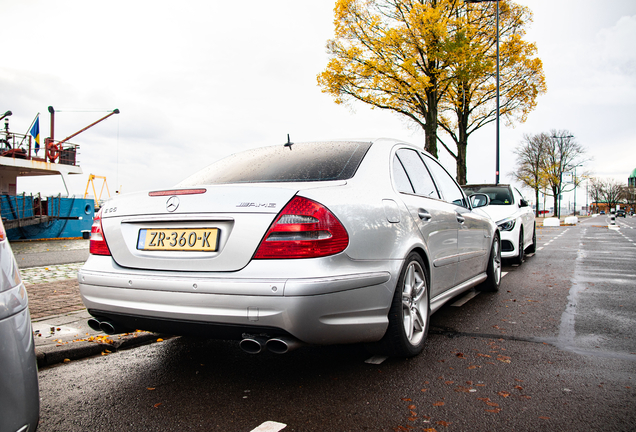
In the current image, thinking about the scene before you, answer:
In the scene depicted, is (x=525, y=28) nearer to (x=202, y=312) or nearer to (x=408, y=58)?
(x=408, y=58)

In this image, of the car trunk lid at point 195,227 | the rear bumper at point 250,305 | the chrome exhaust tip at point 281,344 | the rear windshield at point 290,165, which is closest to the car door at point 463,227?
the rear windshield at point 290,165

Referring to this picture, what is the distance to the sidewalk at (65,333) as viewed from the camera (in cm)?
358

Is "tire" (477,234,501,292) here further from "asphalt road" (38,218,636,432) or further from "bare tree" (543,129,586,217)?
"bare tree" (543,129,586,217)

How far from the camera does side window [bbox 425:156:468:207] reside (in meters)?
4.50

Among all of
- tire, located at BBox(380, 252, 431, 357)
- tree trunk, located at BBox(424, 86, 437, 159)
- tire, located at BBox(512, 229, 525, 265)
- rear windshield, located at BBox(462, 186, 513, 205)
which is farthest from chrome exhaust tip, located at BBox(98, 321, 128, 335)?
tree trunk, located at BBox(424, 86, 437, 159)

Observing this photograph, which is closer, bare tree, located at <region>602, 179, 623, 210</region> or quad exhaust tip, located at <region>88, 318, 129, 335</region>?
quad exhaust tip, located at <region>88, 318, 129, 335</region>

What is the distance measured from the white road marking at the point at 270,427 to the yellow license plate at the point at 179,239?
3.05ft

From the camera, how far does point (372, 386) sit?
290cm

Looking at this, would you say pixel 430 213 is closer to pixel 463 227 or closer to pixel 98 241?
pixel 463 227

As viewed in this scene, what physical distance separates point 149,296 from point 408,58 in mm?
17716

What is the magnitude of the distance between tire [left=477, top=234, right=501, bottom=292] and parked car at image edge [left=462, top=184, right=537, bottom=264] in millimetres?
2236

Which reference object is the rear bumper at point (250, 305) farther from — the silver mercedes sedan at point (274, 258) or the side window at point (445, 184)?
the side window at point (445, 184)

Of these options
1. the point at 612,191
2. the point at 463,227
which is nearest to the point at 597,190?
the point at 612,191

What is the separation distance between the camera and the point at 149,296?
2707mm
